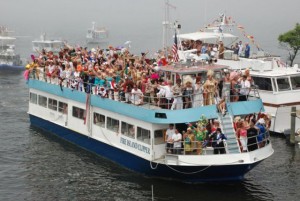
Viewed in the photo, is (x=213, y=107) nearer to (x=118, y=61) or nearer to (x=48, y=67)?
(x=118, y=61)

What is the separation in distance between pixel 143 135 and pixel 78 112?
6.84 metres

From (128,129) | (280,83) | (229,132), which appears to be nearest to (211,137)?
(229,132)

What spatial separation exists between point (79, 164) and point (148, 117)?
6455 millimetres

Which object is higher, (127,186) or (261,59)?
(261,59)

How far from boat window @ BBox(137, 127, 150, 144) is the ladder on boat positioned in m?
3.69

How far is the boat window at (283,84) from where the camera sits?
38406 millimetres

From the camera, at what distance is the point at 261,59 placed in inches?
1635

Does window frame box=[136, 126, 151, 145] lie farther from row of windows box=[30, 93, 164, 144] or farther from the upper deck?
the upper deck

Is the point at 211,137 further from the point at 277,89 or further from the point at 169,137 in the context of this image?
the point at 277,89

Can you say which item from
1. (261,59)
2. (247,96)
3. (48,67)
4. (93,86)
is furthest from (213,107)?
(261,59)

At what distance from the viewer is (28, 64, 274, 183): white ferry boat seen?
25125mm

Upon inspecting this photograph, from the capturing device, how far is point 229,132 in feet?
83.7

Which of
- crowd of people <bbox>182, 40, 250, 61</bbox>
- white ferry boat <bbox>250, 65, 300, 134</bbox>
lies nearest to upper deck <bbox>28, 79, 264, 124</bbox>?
white ferry boat <bbox>250, 65, 300, 134</bbox>

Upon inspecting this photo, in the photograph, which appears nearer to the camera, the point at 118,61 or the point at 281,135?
the point at 118,61
